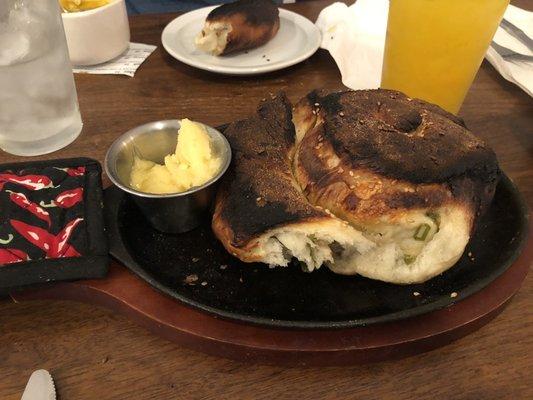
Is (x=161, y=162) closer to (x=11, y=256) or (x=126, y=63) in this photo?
(x=11, y=256)

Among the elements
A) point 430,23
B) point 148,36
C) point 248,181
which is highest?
point 430,23

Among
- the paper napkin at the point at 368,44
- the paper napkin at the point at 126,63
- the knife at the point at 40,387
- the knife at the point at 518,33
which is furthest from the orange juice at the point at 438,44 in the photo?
the knife at the point at 40,387

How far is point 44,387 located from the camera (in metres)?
0.71

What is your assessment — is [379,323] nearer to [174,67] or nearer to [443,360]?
[443,360]

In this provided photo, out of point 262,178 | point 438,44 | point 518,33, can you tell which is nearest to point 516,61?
point 518,33

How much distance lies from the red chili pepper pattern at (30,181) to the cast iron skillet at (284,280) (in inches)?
4.6

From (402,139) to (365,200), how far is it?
0.14 m

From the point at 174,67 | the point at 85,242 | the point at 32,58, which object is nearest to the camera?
the point at 85,242

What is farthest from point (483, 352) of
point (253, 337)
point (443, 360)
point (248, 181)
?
point (248, 181)

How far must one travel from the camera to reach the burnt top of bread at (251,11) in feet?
4.94

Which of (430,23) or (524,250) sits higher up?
(430,23)

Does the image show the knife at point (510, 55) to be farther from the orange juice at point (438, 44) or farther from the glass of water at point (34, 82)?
the glass of water at point (34, 82)

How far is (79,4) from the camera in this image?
1.44m

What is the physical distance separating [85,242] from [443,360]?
616mm
